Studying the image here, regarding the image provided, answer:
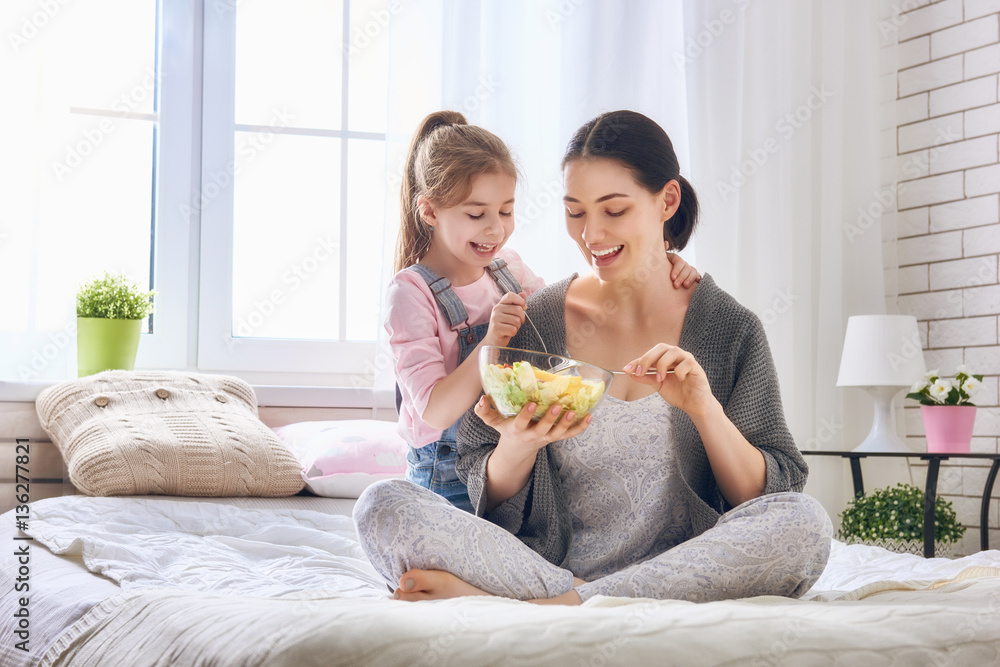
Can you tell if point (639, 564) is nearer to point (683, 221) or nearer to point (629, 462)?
point (629, 462)

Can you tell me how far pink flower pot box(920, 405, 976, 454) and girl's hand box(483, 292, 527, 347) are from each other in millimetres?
1935

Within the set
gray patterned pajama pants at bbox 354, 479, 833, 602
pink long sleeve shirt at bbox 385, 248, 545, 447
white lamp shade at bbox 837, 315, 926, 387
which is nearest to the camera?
gray patterned pajama pants at bbox 354, 479, 833, 602

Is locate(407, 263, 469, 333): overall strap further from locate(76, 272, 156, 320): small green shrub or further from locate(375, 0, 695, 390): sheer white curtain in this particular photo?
locate(76, 272, 156, 320): small green shrub

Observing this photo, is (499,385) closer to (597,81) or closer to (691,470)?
(691,470)

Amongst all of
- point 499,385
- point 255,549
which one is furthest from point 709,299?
point 255,549

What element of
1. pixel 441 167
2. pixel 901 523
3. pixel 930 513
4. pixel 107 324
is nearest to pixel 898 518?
pixel 901 523

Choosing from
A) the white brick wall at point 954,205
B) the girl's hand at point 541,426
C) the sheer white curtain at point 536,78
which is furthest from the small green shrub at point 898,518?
the girl's hand at point 541,426

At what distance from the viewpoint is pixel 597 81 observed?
3.10 metres

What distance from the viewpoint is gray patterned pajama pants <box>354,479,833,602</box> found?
1157mm

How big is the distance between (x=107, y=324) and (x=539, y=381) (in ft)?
6.09

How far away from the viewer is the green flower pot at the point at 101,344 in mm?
2629

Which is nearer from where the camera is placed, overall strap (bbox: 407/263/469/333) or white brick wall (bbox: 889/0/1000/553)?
overall strap (bbox: 407/263/469/333)

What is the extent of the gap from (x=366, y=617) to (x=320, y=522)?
1.27 metres

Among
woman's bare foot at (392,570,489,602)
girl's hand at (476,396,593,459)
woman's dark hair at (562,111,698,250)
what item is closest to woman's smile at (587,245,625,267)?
woman's dark hair at (562,111,698,250)
